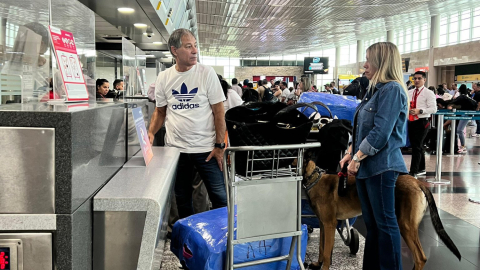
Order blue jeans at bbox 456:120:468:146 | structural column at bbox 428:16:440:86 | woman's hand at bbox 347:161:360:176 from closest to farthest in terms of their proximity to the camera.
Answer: woman's hand at bbox 347:161:360:176, blue jeans at bbox 456:120:468:146, structural column at bbox 428:16:440:86

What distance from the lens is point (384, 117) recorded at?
2.78 meters

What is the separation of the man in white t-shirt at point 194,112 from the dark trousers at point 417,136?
5124 mm

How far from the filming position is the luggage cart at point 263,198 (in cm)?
234

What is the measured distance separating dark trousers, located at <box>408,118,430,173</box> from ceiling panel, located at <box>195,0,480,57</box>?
11.7 m

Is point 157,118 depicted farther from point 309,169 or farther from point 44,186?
point 44,186

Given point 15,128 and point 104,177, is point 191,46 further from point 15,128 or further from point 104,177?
point 15,128

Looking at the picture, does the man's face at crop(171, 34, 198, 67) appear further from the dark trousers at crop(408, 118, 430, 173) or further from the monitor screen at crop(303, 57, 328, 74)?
the monitor screen at crop(303, 57, 328, 74)

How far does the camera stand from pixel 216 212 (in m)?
2.99

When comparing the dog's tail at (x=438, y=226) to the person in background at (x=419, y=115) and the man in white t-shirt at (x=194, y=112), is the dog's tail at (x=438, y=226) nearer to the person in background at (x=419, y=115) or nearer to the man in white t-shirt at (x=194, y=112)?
the man in white t-shirt at (x=194, y=112)

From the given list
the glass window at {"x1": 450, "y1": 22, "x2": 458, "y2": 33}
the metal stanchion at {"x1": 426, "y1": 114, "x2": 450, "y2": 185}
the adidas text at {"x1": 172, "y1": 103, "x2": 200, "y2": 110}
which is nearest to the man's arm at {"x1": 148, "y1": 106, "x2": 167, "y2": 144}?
the adidas text at {"x1": 172, "y1": 103, "x2": 200, "y2": 110}

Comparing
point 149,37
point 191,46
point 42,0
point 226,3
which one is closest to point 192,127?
point 191,46

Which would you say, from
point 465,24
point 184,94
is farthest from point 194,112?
point 465,24

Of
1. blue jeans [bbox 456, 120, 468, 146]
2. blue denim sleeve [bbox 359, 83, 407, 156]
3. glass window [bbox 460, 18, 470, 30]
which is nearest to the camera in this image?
blue denim sleeve [bbox 359, 83, 407, 156]

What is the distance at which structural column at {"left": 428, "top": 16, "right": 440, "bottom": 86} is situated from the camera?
2594cm
